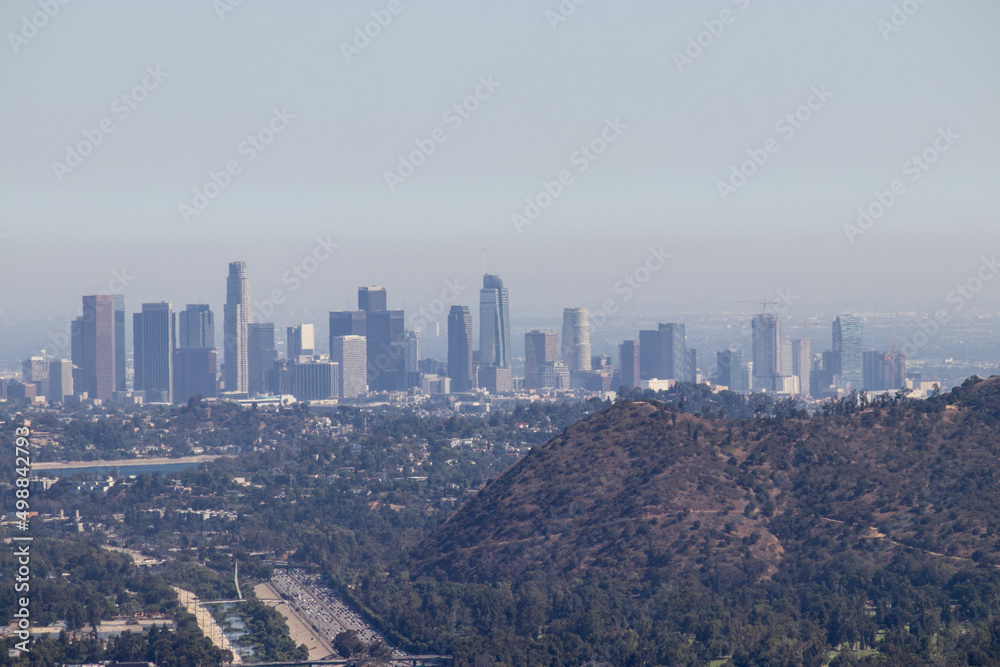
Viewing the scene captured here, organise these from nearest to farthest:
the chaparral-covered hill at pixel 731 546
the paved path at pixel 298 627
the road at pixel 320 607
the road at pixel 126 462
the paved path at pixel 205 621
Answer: the chaparral-covered hill at pixel 731 546, the paved path at pixel 298 627, the paved path at pixel 205 621, the road at pixel 320 607, the road at pixel 126 462

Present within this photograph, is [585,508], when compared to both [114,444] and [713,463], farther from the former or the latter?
[114,444]

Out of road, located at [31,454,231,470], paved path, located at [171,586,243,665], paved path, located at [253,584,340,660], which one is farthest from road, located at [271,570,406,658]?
road, located at [31,454,231,470]

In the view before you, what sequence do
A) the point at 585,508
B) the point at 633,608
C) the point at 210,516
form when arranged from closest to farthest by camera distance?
the point at 633,608 < the point at 585,508 < the point at 210,516

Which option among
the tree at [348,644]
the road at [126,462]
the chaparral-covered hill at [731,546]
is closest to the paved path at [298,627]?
the tree at [348,644]

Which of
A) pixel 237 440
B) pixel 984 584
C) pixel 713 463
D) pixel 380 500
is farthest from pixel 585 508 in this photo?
pixel 237 440

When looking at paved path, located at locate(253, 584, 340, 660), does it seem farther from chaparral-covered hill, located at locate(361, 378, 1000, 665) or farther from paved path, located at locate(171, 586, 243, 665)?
chaparral-covered hill, located at locate(361, 378, 1000, 665)

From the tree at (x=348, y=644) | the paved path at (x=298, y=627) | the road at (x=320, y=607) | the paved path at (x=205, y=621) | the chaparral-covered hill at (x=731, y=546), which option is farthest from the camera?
the road at (x=320, y=607)

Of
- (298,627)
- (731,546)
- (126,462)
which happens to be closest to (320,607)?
(298,627)

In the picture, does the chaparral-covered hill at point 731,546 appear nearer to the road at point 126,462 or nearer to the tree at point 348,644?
the tree at point 348,644
